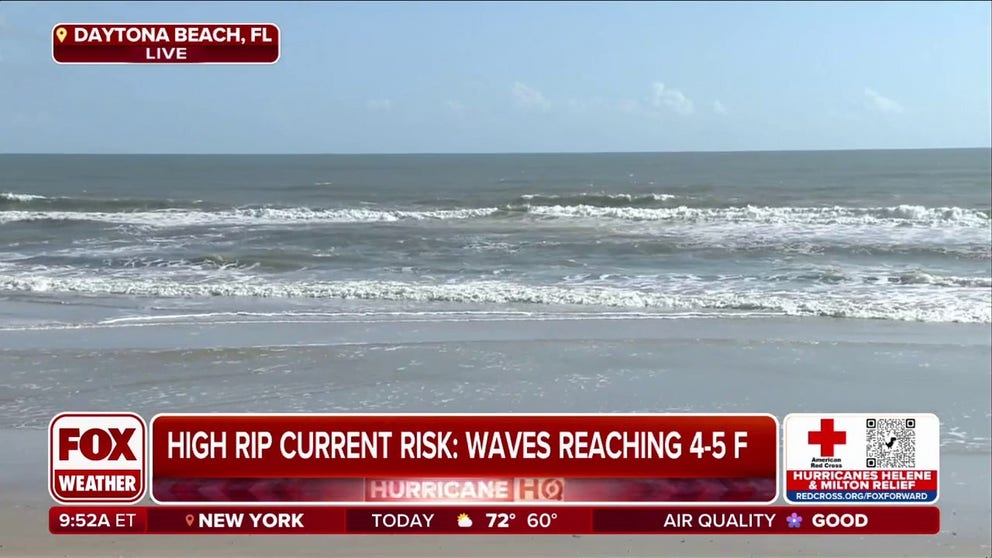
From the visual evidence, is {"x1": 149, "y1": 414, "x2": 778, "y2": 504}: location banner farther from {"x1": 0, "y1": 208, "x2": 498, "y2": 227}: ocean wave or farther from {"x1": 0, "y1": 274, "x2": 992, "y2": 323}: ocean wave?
{"x1": 0, "y1": 208, "x2": 498, "y2": 227}: ocean wave

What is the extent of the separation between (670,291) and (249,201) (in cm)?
1278

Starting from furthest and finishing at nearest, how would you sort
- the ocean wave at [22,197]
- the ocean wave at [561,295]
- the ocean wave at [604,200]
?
the ocean wave at [604,200], the ocean wave at [22,197], the ocean wave at [561,295]

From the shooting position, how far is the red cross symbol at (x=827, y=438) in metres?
2.70

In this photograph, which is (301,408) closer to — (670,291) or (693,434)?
(693,434)

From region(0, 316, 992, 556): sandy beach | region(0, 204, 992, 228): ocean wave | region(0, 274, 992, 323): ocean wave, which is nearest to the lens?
region(0, 316, 992, 556): sandy beach

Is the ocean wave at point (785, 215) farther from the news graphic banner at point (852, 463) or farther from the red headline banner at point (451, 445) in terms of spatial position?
the red headline banner at point (451, 445)

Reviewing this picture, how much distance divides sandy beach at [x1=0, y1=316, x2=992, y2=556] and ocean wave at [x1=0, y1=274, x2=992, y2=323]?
517 mm

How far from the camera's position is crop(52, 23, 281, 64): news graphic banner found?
274 centimetres

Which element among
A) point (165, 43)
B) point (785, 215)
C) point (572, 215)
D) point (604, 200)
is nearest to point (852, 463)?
point (165, 43)

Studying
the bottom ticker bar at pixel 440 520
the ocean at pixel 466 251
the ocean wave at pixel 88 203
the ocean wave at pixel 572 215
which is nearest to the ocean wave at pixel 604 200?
the ocean at pixel 466 251

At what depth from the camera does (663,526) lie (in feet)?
8.36

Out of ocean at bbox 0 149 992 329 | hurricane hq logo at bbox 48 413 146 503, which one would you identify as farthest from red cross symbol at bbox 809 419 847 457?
ocean at bbox 0 149 992 329

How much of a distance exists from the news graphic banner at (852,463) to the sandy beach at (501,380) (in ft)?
0.75

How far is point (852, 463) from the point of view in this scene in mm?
2695
